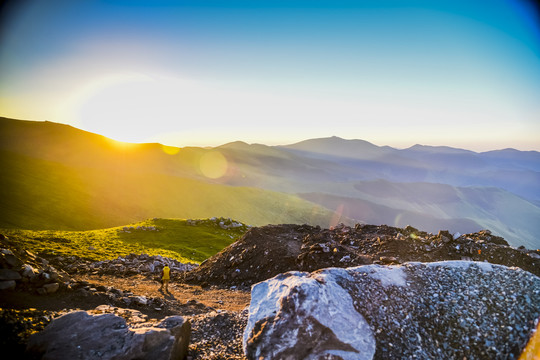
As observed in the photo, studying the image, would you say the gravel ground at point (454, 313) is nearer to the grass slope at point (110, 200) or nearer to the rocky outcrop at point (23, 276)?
the rocky outcrop at point (23, 276)

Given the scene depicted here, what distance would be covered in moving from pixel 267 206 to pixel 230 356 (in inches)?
2679

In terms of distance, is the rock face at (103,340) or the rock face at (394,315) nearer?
the rock face at (394,315)

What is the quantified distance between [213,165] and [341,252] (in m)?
132

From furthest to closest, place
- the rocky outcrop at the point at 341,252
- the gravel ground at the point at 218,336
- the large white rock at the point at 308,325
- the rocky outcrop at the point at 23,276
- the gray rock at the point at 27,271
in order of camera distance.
→ 1. the rocky outcrop at the point at 341,252
2. the gray rock at the point at 27,271
3. the rocky outcrop at the point at 23,276
4. the gravel ground at the point at 218,336
5. the large white rock at the point at 308,325

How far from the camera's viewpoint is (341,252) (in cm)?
1517

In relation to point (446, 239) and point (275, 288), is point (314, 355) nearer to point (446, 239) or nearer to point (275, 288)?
point (275, 288)

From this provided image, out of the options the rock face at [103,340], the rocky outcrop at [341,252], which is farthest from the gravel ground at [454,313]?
the rocky outcrop at [341,252]

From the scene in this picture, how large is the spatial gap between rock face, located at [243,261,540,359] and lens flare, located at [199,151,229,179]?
11089 centimetres

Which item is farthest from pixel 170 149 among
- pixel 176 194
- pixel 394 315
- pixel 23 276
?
pixel 394 315

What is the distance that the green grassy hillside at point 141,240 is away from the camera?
22.3 meters

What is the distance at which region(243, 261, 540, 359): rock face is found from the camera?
6258 mm

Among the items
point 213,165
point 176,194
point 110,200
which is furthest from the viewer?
point 213,165

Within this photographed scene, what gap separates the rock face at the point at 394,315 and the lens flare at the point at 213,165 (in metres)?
111

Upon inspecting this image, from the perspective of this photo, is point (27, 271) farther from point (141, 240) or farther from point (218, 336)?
point (141, 240)
